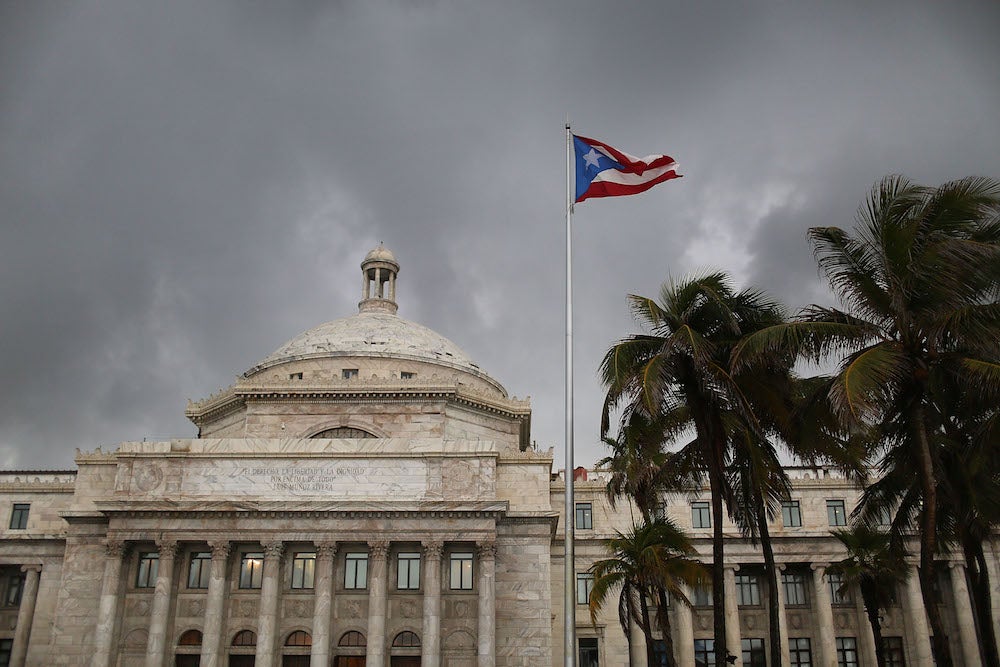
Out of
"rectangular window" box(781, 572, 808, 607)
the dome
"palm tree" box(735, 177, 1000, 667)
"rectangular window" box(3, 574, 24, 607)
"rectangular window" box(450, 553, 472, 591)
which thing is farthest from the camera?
the dome

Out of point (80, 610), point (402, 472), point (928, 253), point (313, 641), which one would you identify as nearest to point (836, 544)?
point (402, 472)

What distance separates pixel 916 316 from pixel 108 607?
40.3 meters

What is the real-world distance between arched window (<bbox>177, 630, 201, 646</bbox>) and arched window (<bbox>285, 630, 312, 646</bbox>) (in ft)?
15.1

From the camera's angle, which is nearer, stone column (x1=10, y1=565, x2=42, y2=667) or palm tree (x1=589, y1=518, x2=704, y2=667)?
palm tree (x1=589, y1=518, x2=704, y2=667)

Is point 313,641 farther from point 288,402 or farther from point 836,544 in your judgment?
point 836,544

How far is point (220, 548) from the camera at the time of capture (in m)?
44.6

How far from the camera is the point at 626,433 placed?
27.3 m

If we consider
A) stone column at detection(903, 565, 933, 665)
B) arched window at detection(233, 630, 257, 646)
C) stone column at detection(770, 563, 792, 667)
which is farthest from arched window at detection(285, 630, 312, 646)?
stone column at detection(903, 565, 933, 665)

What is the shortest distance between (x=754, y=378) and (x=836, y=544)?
3216 cm

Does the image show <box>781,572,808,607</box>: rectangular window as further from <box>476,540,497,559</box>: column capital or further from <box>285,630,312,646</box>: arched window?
<box>285,630,312,646</box>: arched window

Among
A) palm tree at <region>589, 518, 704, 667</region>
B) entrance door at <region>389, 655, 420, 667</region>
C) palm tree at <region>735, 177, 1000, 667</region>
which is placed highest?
palm tree at <region>735, 177, 1000, 667</region>

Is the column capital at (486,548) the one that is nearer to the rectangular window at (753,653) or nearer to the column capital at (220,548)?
the column capital at (220,548)

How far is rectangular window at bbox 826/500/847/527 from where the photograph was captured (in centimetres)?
5488

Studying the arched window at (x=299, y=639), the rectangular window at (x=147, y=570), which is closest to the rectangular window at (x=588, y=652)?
the arched window at (x=299, y=639)
